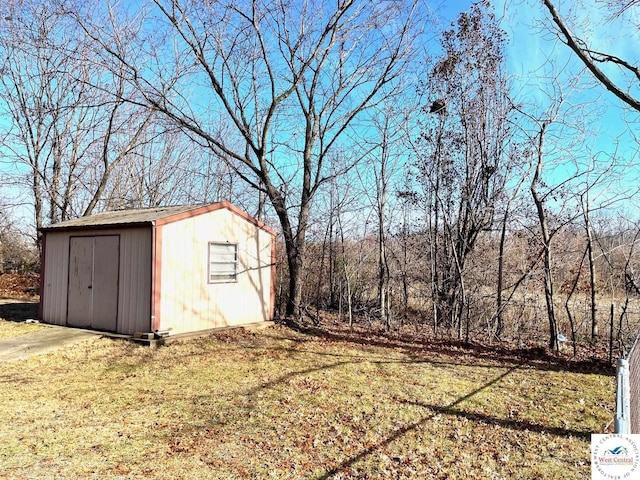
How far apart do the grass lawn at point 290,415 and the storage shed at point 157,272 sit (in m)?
0.85

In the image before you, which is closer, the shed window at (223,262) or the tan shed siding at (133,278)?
the tan shed siding at (133,278)

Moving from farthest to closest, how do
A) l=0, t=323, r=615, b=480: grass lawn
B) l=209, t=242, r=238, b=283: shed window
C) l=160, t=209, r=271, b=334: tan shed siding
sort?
l=209, t=242, r=238, b=283: shed window → l=160, t=209, r=271, b=334: tan shed siding → l=0, t=323, r=615, b=480: grass lawn

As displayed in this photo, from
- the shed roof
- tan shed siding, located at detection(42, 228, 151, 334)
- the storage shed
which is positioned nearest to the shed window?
the storage shed

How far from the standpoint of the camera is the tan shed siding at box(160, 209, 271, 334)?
7.96 metres

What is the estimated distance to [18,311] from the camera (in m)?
11.4

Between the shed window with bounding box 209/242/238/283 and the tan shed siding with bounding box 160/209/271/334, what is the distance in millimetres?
105

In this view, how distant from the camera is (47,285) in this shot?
9.29 meters

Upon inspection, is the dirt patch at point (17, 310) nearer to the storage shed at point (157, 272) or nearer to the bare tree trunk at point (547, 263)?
the storage shed at point (157, 272)

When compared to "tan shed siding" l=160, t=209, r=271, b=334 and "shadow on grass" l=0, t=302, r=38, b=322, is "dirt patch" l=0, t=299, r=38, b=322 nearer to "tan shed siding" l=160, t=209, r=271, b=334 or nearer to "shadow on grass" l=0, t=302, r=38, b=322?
"shadow on grass" l=0, t=302, r=38, b=322

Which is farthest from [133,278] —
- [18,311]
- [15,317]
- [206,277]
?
[18,311]

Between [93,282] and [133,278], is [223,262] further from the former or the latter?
[93,282]

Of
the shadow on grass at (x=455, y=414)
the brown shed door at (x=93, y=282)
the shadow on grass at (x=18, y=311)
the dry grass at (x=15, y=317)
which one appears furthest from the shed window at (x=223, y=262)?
the shadow on grass at (x=455, y=414)

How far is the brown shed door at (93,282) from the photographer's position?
324 inches

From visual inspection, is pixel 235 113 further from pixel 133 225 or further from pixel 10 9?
pixel 10 9
